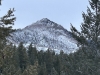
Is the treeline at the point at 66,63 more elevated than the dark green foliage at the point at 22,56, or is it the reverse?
the dark green foliage at the point at 22,56

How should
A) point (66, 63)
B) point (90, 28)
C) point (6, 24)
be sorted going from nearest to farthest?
point (6, 24) → point (90, 28) → point (66, 63)

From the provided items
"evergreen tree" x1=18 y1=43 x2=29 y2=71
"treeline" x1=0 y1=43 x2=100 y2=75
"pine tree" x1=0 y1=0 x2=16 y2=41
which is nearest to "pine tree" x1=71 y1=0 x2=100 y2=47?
"treeline" x1=0 y1=43 x2=100 y2=75

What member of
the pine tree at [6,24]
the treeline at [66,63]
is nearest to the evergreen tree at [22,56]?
the treeline at [66,63]

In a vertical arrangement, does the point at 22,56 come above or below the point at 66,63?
above

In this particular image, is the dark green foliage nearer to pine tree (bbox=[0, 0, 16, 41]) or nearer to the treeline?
the treeline

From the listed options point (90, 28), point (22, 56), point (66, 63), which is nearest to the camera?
point (90, 28)

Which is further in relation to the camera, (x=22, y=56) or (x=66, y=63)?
(x=22, y=56)

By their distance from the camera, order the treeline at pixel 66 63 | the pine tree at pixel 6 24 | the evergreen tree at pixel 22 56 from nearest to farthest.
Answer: the pine tree at pixel 6 24 < the treeline at pixel 66 63 < the evergreen tree at pixel 22 56

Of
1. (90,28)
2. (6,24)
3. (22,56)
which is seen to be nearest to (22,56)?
(22,56)

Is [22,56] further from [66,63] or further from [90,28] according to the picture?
[90,28]

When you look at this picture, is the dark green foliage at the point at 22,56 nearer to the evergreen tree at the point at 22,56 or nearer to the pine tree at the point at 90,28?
the evergreen tree at the point at 22,56

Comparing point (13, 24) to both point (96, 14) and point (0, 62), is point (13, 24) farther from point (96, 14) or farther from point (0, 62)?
point (96, 14)

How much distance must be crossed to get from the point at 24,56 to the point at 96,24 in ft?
142

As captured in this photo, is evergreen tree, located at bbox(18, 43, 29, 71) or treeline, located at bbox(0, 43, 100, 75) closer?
treeline, located at bbox(0, 43, 100, 75)
